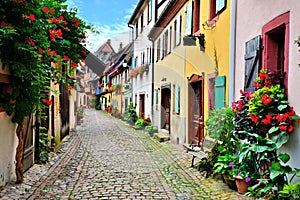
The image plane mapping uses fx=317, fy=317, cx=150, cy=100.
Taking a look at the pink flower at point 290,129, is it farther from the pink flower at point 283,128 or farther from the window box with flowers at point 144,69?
the window box with flowers at point 144,69

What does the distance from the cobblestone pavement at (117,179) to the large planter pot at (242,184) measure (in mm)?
121

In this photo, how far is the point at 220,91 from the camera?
22.9 feet

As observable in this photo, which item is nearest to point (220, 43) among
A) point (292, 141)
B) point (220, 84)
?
point (220, 84)

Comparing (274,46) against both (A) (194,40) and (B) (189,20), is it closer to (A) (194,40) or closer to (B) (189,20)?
(A) (194,40)

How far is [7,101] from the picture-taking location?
5.00 meters

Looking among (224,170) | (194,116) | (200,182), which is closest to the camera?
(224,170)

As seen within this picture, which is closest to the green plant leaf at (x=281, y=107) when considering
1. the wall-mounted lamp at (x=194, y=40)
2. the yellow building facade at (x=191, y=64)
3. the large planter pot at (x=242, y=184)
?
the large planter pot at (x=242, y=184)

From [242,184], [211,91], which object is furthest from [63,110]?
[242,184]

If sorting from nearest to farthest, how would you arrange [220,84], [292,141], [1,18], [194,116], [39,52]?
1. [292,141]
2. [1,18]
3. [39,52]
4. [220,84]
5. [194,116]

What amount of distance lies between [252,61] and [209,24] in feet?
9.92

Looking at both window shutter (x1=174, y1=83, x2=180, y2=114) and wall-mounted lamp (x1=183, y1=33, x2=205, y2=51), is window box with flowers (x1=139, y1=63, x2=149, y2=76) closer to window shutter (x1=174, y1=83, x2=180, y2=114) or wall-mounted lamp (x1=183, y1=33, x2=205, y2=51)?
window shutter (x1=174, y1=83, x2=180, y2=114)

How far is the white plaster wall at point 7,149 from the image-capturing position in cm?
491

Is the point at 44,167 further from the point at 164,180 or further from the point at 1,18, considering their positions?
the point at 1,18

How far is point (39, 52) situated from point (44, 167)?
119 inches
